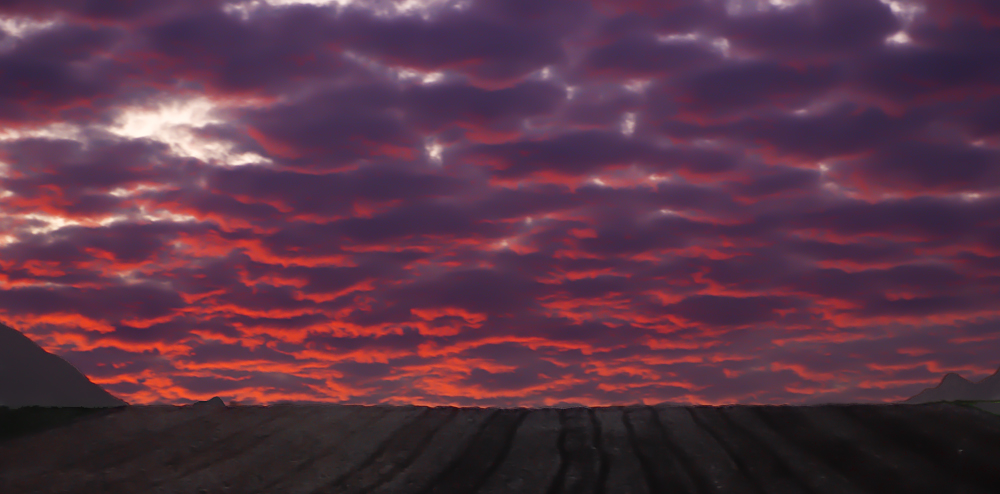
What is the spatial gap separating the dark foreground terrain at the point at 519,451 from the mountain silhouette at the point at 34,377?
17022cm

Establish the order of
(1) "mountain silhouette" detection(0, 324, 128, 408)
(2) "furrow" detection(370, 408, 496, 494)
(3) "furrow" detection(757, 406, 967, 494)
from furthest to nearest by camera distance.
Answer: (1) "mountain silhouette" detection(0, 324, 128, 408) → (2) "furrow" detection(370, 408, 496, 494) → (3) "furrow" detection(757, 406, 967, 494)

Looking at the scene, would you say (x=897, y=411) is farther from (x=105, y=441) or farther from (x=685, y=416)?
(x=105, y=441)

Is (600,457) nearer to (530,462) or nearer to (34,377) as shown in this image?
(530,462)

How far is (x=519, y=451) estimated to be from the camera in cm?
576

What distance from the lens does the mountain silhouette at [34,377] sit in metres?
153

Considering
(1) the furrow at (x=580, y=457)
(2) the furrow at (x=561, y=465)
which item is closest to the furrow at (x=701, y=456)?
(1) the furrow at (x=580, y=457)

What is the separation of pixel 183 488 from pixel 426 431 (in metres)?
2.20

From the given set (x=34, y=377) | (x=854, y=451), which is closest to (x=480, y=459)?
(x=854, y=451)

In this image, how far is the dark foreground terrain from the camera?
511cm

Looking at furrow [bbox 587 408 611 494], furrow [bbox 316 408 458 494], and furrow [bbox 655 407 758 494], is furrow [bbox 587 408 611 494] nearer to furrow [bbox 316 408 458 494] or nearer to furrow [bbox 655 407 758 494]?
furrow [bbox 655 407 758 494]

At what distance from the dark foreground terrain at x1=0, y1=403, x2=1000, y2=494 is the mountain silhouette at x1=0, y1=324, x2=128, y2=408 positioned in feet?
558

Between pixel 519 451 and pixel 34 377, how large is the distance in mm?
199422

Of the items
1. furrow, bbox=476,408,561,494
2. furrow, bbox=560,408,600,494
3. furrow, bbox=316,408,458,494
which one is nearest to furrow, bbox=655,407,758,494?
furrow, bbox=560,408,600,494

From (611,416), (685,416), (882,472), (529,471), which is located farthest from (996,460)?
(529,471)
